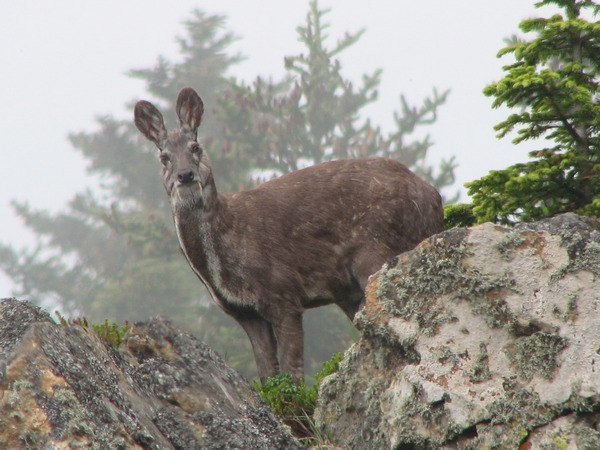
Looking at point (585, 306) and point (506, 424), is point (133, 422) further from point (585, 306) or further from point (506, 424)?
point (585, 306)

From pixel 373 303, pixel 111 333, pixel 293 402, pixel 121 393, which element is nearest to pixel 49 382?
pixel 121 393

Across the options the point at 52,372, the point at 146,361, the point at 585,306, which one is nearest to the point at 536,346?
the point at 585,306

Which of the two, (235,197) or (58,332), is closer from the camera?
(58,332)

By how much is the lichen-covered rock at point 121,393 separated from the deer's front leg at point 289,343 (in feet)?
11.3

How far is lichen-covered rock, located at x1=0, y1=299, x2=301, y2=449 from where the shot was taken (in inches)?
176

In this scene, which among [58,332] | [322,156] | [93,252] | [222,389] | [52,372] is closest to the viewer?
[52,372]

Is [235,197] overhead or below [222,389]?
overhead

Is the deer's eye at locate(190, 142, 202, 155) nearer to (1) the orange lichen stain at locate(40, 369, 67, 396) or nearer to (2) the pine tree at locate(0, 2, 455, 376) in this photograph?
(1) the orange lichen stain at locate(40, 369, 67, 396)

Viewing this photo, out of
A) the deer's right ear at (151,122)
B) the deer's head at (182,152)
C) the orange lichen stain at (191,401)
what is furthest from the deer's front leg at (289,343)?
the orange lichen stain at (191,401)

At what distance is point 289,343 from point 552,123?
3.27 m

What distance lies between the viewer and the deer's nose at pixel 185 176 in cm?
898

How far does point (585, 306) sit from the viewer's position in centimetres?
532

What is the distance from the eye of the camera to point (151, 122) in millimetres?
9547

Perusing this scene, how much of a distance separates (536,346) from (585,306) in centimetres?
37
